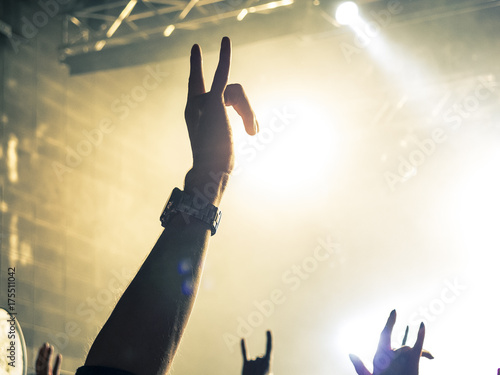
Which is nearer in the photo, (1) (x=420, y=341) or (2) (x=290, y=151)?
(1) (x=420, y=341)

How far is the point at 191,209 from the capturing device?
0.58 metres

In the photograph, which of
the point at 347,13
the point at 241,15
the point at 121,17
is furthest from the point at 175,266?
the point at 121,17

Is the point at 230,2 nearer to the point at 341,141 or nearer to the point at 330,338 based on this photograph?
the point at 341,141

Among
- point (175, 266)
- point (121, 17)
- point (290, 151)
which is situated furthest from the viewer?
point (290, 151)

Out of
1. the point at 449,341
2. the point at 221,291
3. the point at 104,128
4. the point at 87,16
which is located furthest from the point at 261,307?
the point at 87,16

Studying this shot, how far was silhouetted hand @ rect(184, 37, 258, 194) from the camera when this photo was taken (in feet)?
1.97

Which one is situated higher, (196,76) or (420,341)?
(196,76)

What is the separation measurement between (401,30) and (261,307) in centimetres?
392

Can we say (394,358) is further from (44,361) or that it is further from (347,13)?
(347,13)

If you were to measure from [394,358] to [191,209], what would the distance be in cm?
49

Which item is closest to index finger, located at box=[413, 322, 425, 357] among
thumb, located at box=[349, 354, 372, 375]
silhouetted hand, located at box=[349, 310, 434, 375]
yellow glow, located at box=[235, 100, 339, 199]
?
silhouetted hand, located at box=[349, 310, 434, 375]

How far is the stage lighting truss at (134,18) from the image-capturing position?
17.8 ft

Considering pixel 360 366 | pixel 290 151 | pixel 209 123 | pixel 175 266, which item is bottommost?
pixel 360 366

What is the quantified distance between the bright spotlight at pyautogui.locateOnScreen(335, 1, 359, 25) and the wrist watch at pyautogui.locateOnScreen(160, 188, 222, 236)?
5.05 metres
